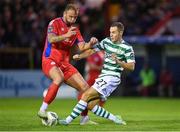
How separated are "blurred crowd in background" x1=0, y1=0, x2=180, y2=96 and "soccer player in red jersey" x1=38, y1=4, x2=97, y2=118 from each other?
13606 mm

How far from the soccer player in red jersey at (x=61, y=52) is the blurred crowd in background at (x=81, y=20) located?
1361cm

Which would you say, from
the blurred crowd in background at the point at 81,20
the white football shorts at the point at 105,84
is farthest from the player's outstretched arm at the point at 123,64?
the blurred crowd in background at the point at 81,20

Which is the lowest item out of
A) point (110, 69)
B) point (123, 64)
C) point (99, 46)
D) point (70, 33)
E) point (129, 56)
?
point (110, 69)

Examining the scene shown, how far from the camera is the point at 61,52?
13.4 metres

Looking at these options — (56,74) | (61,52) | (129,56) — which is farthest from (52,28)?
(129,56)

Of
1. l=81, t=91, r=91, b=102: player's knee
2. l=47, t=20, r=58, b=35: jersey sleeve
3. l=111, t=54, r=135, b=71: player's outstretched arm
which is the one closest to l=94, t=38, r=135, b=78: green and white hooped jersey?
l=111, t=54, r=135, b=71: player's outstretched arm

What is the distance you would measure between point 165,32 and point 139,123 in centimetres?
1680

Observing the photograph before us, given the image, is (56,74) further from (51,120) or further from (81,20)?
(81,20)

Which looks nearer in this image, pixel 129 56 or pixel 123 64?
pixel 123 64

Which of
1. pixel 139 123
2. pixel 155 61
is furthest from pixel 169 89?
pixel 139 123

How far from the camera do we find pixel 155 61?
31203mm

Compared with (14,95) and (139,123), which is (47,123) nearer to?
(139,123)

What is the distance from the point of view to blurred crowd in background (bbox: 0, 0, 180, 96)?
27.5 m

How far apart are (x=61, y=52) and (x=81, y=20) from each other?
49.4 feet
